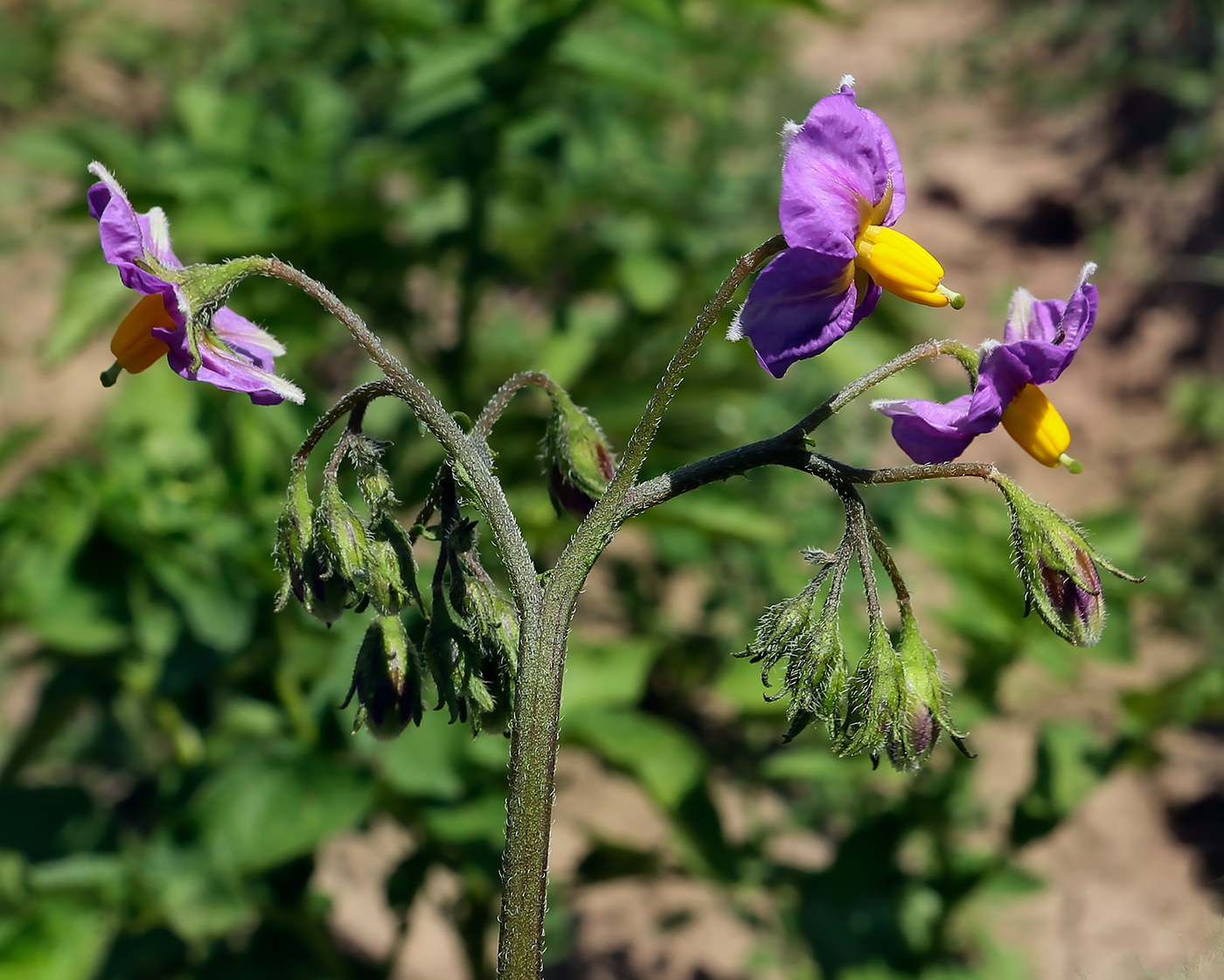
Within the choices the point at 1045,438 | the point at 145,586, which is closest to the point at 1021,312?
the point at 1045,438

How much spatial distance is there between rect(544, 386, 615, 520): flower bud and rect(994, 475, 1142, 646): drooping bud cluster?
1.54ft

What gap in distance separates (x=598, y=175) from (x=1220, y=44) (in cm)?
379

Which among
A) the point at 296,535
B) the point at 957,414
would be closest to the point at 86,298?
the point at 296,535

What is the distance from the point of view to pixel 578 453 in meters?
1.36

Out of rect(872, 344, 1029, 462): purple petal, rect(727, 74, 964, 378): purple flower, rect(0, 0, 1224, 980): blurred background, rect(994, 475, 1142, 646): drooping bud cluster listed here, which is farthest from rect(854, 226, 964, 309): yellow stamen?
rect(0, 0, 1224, 980): blurred background

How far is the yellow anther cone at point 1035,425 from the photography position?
1201 mm

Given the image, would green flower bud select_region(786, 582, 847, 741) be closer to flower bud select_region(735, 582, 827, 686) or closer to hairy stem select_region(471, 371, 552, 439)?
flower bud select_region(735, 582, 827, 686)

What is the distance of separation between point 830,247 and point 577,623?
3205mm

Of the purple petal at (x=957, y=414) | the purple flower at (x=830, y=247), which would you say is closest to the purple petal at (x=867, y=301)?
the purple flower at (x=830, y=247)

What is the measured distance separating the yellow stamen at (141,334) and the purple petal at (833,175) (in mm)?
698

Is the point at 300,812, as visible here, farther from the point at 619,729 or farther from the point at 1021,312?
the point at 1021,312

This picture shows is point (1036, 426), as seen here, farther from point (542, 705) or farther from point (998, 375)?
point (542, 705)

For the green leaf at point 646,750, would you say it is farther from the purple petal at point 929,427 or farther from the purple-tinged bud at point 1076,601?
the purple petal at point 929,427

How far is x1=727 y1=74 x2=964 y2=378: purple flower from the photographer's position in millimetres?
1107
